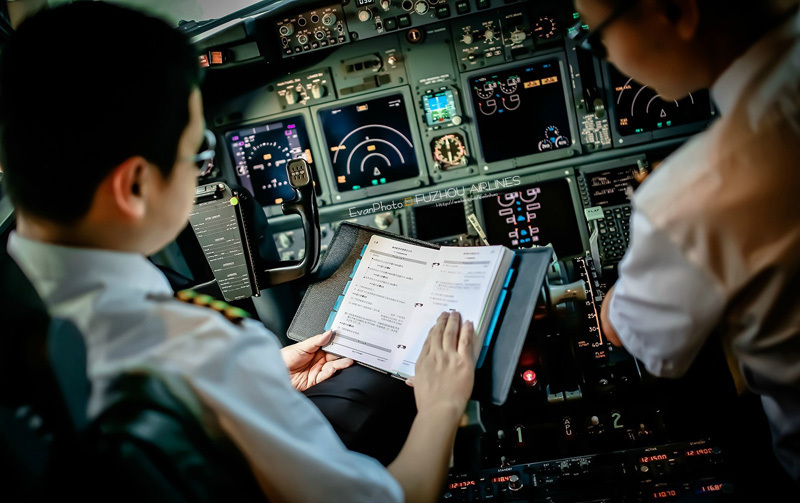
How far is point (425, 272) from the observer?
Result: 131 centimetres

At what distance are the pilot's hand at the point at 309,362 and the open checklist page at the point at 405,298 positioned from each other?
6cm

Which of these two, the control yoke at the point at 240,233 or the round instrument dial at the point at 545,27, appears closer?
the control yoke at the point at 240,233

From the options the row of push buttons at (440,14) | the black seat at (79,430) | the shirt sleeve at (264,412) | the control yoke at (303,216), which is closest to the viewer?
the black seat at (79,430)

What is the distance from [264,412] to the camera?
747 millimetres

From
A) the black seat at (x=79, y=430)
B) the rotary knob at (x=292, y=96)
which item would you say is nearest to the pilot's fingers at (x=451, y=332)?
the black seat at (x=79, y=430)

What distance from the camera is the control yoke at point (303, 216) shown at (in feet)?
5.47

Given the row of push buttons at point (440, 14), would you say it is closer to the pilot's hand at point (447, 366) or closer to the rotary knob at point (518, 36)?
the rotary knob at point (518, 36)

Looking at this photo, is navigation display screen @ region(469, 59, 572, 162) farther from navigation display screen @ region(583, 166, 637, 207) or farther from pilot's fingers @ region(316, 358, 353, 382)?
pilot's fingers @ region(316, 358, 353, 382)

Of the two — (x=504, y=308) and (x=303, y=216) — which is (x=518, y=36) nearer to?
(x=303, y=216)

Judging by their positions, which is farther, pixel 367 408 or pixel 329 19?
pixel 329 19

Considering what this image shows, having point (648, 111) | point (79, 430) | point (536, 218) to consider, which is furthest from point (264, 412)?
point (648, 111)

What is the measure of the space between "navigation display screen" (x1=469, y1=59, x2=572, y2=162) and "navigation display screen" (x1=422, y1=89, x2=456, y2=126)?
10 cm

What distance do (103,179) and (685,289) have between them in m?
0.91

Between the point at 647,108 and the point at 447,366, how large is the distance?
166 cm
